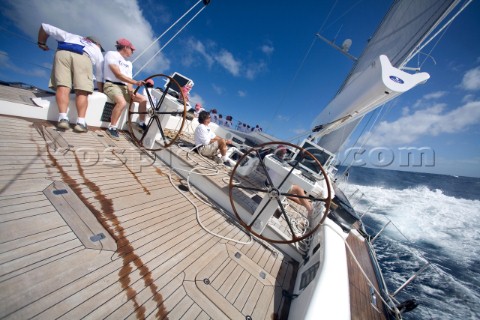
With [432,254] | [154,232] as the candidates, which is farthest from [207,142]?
[432,254]

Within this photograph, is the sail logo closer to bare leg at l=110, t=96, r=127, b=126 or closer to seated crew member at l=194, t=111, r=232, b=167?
seated crew member at l=194, t=111, r=232, b=167

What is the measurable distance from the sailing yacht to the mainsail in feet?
0.50

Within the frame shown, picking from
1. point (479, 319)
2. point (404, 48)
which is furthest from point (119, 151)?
point (479, 319)

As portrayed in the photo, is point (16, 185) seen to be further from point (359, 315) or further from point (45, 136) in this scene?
point (359, 315)

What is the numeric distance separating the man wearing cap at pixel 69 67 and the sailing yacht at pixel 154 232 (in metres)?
0.41

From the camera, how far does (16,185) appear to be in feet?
6.81

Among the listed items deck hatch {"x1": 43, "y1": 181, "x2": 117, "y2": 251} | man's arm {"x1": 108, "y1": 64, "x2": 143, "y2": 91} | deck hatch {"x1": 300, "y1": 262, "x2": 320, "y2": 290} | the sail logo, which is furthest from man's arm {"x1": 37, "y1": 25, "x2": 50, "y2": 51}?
the sail logo

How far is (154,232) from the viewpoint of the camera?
2426mm

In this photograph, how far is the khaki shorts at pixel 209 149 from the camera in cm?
471

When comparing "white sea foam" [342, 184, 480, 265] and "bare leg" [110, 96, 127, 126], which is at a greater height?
"white sea foam" [342, 184, 480, 265]

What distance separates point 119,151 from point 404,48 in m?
9.03

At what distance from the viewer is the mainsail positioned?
403 cm

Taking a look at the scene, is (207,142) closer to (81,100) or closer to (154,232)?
(81,100)

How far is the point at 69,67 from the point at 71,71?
59 mm
